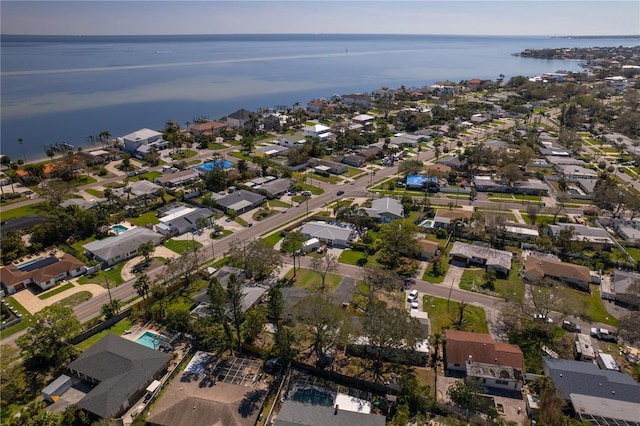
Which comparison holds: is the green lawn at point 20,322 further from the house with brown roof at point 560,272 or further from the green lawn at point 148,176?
the house with brown roof at point 560,272

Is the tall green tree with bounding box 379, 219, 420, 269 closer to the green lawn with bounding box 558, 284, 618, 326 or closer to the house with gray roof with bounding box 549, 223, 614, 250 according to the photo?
the green lawn with bounding box 558, 284, 618, 326

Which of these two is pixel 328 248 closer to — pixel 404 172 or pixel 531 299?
pixel 531 299

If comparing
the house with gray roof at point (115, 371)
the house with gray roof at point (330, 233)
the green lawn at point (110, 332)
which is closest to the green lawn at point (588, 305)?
the house with gray roof at point (330, 233)

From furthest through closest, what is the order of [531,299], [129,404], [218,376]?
[531,299] < [218,376] < [129,404]

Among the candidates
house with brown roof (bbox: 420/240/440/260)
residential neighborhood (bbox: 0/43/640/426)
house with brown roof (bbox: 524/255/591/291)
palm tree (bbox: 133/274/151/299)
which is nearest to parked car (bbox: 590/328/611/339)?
residential neighborhood (bbox: 0/43/640/426)

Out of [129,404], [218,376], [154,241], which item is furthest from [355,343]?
[154,241]
